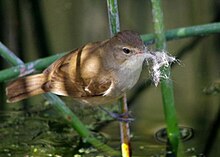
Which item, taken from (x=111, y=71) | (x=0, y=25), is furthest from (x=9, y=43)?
(x=111, y=71)

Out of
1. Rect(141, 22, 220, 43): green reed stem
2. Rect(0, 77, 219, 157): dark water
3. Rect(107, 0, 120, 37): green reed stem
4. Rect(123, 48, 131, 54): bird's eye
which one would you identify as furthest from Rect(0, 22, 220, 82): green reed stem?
Rect(0, 77, 219, 157): dark water

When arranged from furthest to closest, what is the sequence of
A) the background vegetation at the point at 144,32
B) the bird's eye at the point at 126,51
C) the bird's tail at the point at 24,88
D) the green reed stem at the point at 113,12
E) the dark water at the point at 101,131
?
the background vegetation at the point at 144,32
the dark water at the point at 101,131
the bird's tail at the point at 24,88
the bird's eye at the point at 126,51
the green reed stem at the point at 113,12

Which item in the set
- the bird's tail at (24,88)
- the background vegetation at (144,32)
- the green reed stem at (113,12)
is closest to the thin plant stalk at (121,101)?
the green reed stem at (113,12)

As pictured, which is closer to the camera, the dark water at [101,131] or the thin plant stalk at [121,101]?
the thin plant stalk at [121,101]

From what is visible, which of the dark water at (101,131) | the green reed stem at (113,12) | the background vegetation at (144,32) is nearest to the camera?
the green reed stem at (113,12)

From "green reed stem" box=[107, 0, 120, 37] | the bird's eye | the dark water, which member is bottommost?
the dark water

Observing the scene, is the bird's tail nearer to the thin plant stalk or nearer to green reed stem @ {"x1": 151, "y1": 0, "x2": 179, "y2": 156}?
the thin plant stalk

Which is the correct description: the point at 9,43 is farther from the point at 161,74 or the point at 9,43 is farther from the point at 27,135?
the point at 161,74

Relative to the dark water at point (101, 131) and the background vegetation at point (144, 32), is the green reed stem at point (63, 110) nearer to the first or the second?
the dark water at point (101, 131)
